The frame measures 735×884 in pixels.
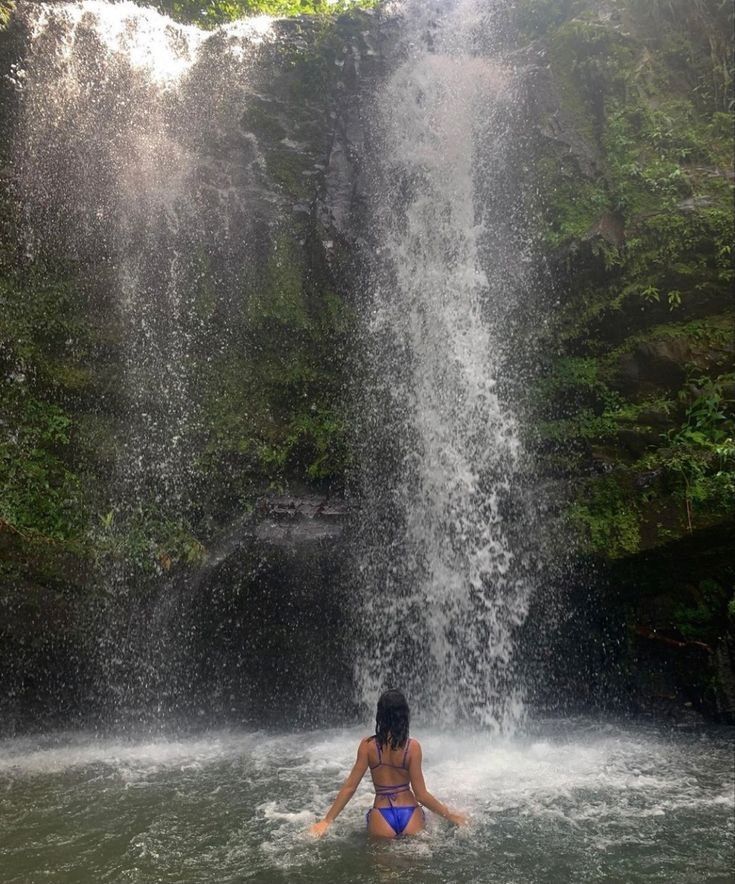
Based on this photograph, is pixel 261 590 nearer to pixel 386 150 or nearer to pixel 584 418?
pixel 584 418

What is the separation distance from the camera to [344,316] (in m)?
9.32

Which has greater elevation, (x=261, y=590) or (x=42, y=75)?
(x=42, y=75)

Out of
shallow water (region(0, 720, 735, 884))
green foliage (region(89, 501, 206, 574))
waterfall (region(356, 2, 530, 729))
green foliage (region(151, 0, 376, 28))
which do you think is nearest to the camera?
shallow water (region(0, 720, 735, 884))

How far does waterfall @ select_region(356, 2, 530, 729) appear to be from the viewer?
295 inches

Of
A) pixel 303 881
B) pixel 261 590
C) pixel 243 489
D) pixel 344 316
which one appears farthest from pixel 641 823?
pixel 344 316

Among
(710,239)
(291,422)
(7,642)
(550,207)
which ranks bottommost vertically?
(7,642)

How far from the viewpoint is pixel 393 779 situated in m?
4.35

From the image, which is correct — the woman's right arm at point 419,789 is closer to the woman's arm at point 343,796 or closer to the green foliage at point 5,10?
the woman's arm at point 343,796

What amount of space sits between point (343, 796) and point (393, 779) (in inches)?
13.5

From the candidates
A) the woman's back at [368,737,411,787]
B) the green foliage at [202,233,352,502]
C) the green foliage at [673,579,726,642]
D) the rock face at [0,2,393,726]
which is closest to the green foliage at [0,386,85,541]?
the rock face at [0,2,393,726]

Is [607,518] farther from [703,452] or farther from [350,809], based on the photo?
[350,809]

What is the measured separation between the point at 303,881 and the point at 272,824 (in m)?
0.94

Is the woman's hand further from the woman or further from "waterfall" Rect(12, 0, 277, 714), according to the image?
"waterfall" Rect(12, 0, 277, 714)

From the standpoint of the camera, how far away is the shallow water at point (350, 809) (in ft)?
13.3
